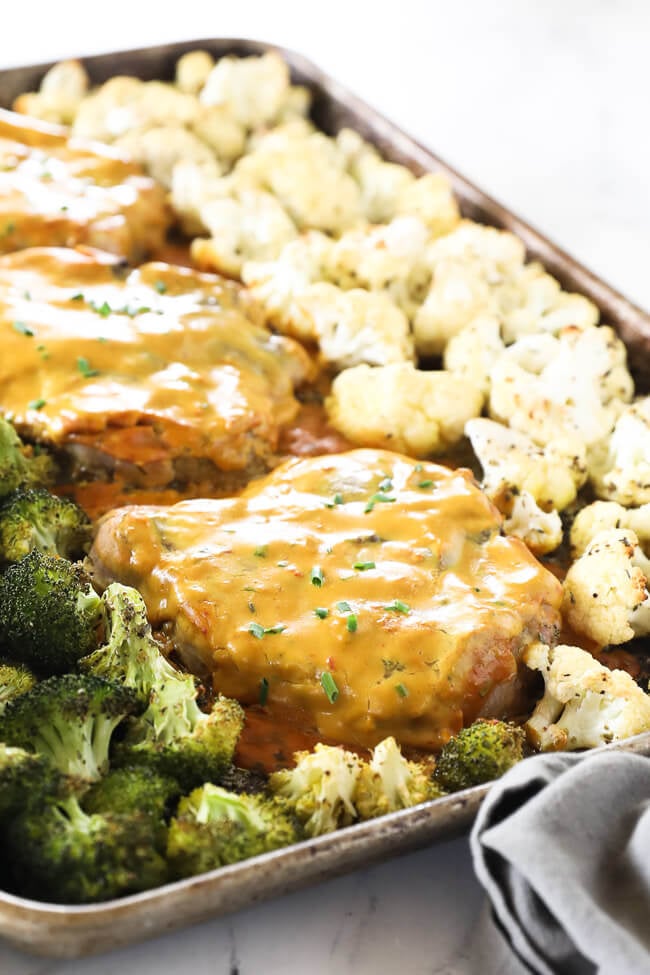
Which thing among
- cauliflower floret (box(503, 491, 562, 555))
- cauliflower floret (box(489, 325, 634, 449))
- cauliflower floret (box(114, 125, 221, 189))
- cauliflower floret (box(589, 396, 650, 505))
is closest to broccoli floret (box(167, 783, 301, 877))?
cauliflower floret (box(503, 491, 562, 555))

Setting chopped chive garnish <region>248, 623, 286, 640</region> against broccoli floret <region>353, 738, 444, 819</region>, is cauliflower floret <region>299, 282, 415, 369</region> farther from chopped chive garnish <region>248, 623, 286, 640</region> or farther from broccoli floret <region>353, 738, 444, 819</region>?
broccoli floret <region>353, 738, 444, 819</region>

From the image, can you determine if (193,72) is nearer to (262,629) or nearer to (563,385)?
(563,385)

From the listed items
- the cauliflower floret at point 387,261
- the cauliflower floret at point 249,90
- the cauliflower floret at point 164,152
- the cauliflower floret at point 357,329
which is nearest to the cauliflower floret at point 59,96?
the cauliflower floret at point 164,152

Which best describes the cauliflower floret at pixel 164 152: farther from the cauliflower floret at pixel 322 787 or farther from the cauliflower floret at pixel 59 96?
the cauliflower floret at pixel 322 787

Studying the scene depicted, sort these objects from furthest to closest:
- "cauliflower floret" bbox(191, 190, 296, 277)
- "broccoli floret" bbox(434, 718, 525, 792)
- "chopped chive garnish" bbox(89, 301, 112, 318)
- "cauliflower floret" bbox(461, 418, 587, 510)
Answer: "cauliflower floret" bbox(191, 190, 296, 277) < "chopped chive garnish" bbox(89, 301, 112, 318) < "cauliflower floret" bbox(461, 418, 587, 510) < "broccoli floret" bbox(434, 718, 525, 792)

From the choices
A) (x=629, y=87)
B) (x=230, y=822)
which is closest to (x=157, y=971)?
(x=230, y=822)

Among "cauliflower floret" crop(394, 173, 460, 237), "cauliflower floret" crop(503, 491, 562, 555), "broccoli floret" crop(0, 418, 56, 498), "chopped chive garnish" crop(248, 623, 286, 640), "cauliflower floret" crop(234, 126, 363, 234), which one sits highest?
"cauliflower floret" crop(394, 173, 460, 237)

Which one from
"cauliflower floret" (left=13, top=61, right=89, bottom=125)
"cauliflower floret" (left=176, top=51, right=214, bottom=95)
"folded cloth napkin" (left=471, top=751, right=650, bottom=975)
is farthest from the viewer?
"cauliflower floret" (left=176, top=51, right=214, bottom=95)
